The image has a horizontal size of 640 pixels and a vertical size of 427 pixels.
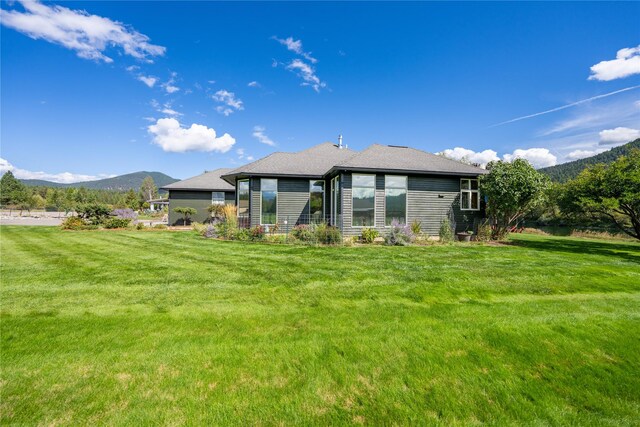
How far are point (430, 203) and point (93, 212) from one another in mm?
20401

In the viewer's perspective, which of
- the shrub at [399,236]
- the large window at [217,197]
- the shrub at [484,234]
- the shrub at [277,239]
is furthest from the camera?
the large window at [217,197]

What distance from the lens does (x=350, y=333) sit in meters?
3.15

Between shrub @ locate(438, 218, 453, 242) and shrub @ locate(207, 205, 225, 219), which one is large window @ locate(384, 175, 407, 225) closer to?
shrub @ locate(438, 218, 453, 242)

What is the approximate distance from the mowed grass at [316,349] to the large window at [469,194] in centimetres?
757

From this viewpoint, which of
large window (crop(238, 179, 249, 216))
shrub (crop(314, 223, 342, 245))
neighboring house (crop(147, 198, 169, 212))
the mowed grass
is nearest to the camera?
the mowed grass

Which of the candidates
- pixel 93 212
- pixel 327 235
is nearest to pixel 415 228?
pixel 327 235

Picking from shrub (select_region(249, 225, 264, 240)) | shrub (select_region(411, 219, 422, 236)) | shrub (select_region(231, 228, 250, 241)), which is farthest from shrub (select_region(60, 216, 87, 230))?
shrub (select_region(411, 219, 422, 236))

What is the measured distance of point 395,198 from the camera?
1211 cm

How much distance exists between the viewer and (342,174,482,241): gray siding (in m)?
11.9

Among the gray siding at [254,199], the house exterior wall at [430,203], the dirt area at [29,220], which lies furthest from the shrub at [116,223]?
the house exterior wall at [430,203]

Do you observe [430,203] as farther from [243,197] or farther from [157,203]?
[157,203]

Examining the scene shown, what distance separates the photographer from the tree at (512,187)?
11.3 m

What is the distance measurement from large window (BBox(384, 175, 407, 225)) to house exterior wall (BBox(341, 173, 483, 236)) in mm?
167

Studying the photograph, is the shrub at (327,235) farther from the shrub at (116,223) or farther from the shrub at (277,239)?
the shrub at (116,223)
